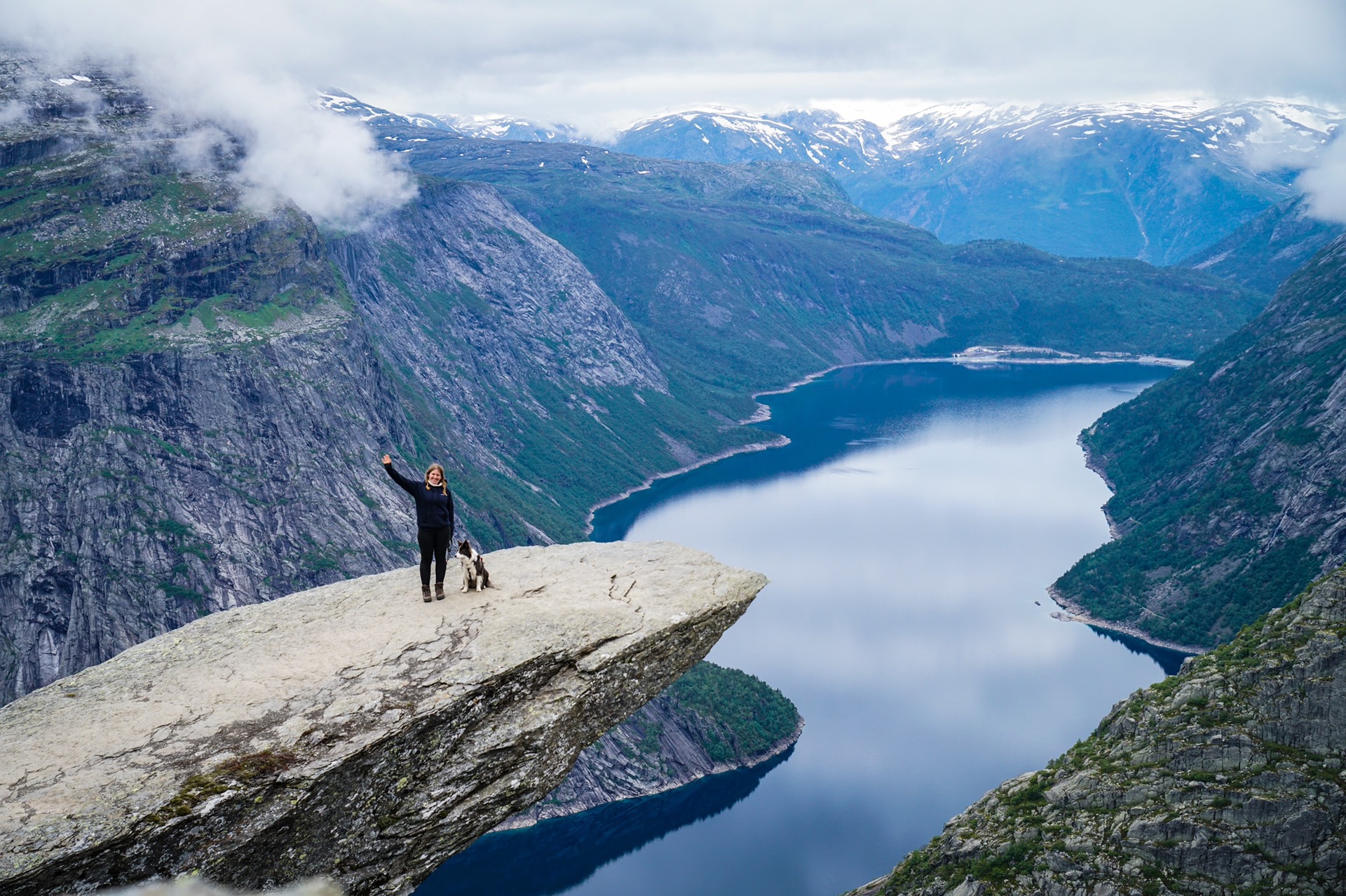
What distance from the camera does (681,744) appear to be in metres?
115

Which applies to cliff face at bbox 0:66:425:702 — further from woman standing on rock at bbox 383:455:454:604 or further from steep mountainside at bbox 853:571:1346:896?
woman standing on rock at bbox 383:455:454:604

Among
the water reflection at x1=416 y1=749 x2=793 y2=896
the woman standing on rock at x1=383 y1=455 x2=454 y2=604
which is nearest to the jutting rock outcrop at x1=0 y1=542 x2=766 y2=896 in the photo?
the woman standing on rock at x1=383 y1=455 x2=454 y2=604

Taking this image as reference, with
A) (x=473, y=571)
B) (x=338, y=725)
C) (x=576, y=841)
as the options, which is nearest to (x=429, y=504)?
(x=473, y=571)

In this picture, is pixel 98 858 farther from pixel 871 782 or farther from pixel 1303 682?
pixel 871 782

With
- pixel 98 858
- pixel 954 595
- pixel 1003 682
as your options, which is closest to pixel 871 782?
pixel 1003 682

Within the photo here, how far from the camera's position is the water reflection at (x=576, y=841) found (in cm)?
9619

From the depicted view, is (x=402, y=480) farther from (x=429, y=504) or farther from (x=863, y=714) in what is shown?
(x=863, y=714)

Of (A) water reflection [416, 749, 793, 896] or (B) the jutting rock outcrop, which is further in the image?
(A) water reflection [416, 749, 793, 896]

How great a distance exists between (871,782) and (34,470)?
315ft

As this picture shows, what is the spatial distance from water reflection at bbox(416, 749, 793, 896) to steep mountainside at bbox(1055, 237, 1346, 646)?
64.4 meters

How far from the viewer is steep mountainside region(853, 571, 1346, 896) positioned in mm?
43688

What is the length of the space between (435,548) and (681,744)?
3748 inches

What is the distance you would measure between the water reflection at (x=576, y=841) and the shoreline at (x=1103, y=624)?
182 feet

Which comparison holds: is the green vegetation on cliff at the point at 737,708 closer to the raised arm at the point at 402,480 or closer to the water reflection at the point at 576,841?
the water reflection at the point at 576,841
